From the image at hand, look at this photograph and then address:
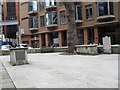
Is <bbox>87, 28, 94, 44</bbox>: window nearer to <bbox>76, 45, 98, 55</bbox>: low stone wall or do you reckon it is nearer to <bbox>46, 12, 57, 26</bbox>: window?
<bbox>46, 12, 57, 26</bbox>: window

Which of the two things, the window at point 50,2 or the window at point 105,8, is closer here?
the window at point 105,8

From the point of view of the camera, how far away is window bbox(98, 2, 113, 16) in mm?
23453

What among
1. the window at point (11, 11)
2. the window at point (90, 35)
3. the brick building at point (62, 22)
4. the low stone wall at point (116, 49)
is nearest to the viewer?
the low stone wall at point (116, 49)

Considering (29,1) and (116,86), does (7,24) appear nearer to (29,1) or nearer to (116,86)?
(29,1)

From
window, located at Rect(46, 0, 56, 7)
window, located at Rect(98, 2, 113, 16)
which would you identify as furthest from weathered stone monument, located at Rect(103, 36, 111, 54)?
window, located at Rect(46, 0, 56, 7)

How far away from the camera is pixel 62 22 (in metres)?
29.7

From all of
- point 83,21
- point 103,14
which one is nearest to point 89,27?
point 83,21

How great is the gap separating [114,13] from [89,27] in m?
4.78

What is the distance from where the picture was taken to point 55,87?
436cm

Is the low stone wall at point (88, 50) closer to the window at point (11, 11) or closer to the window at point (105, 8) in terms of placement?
the window at point (105, 8)

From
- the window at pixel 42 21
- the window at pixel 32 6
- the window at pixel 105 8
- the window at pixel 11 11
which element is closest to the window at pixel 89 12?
the window at pixel 105 8

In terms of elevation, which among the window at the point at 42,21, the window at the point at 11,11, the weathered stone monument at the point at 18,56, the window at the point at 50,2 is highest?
the window at the point at 11,11

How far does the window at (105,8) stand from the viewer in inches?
923

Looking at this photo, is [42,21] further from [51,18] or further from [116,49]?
[116,49]
